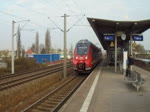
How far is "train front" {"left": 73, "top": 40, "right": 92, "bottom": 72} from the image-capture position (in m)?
22.1

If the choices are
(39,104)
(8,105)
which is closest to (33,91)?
(8,105)

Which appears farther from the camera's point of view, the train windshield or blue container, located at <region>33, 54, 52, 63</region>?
blue container, located at <region>33, 54, 52, 63</region>

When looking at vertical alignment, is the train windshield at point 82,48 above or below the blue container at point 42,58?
above

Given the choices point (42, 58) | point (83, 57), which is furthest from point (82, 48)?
point (42, 58)

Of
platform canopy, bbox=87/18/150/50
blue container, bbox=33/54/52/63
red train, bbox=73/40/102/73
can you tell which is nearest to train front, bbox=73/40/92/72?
red train, bbox=73/40/102/73

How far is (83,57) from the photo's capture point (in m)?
22.2

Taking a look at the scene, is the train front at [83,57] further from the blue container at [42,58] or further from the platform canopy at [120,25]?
the blue container at [42,58]

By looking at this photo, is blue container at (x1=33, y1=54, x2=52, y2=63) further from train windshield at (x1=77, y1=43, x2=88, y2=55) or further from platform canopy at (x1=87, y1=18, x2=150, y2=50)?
train windshield at (x1=77, y1=43, x2=88, y2=55)

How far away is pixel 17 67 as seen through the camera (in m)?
33.3

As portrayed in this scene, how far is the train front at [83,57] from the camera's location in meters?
22.1

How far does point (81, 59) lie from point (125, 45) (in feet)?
33.0

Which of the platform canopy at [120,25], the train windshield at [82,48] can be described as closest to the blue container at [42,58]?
the platform canopy at [120,25]

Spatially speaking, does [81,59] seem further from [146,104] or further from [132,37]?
[146,104]

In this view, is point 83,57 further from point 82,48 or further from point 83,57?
point 82,48
